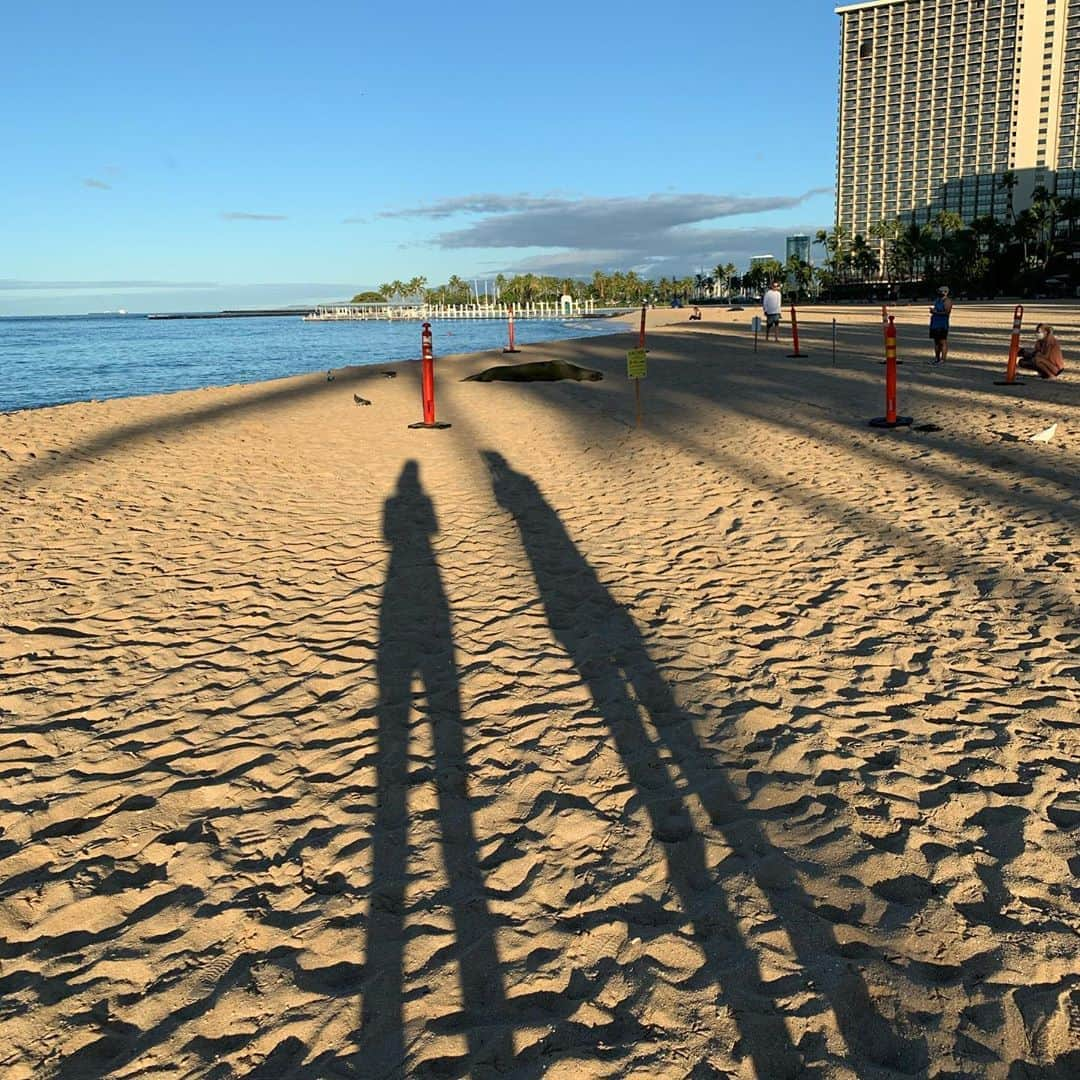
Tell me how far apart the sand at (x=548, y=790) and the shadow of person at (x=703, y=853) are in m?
0.01

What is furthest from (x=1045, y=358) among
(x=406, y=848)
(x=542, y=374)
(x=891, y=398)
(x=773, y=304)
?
(x=406, y=848)

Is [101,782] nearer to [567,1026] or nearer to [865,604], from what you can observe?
[567,1026]

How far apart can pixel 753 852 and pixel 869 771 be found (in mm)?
849

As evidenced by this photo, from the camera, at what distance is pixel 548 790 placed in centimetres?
364

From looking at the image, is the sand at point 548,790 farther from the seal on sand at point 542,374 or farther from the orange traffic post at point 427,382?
the seal on sand at point 542,374

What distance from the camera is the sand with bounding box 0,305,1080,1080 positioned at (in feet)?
7.98

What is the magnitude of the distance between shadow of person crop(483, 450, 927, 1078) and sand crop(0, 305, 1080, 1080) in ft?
0.05

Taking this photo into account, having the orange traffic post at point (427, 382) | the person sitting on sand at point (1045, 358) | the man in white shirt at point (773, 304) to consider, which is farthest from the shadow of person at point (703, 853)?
the man in white shirt at point (773, 304)

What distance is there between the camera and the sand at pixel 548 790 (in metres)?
2.43

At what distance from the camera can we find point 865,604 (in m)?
5.76

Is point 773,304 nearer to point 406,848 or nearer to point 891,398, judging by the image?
point 891,398

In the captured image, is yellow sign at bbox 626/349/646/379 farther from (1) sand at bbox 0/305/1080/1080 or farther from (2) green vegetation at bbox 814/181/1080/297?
(2) green vegetation at bbox 814/181/1080/297

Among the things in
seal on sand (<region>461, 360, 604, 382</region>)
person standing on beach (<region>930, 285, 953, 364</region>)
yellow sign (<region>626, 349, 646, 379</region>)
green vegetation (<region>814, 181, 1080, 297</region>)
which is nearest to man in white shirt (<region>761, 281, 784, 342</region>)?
person standing on beach (<region>930, 285, 953, 364</region>)

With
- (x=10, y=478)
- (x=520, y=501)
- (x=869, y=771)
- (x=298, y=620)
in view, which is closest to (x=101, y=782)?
(x=298, y=620)
